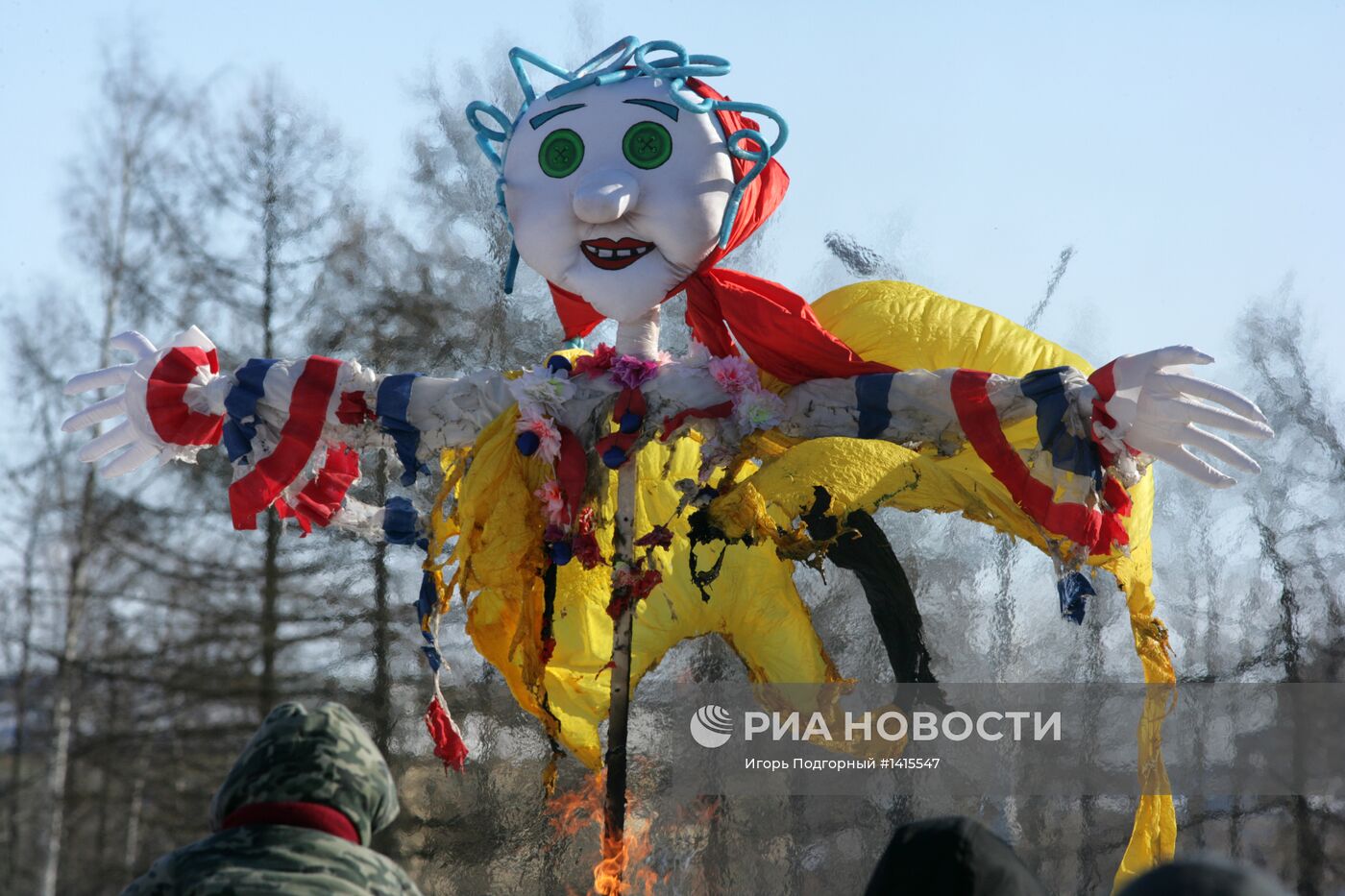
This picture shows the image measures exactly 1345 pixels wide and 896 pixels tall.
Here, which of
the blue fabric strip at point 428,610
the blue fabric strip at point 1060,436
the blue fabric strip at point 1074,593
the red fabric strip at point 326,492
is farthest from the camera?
the red fabric strip at point 326,492

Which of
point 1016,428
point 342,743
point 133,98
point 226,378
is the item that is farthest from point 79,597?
point 342,743

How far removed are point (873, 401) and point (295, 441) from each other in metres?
1.49

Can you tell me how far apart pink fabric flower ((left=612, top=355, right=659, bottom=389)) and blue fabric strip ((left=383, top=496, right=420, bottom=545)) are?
0.79m

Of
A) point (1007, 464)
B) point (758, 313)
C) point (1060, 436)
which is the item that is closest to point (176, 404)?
point (758, 313)

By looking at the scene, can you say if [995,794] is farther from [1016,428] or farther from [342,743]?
[342,743]

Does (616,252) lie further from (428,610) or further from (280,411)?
(428,610)

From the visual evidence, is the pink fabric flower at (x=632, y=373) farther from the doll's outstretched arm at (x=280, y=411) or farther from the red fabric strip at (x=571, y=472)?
the doll's outstretched arm at (x=280, y=411)

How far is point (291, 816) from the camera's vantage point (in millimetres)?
1672

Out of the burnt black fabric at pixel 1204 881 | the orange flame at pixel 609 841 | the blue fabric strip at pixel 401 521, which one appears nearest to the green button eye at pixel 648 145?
the blue fabric strip at pixel 401 521

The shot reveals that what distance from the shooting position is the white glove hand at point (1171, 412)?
11.1ft

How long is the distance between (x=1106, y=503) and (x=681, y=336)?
4.22 m

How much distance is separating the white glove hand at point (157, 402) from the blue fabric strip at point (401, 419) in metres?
0.44

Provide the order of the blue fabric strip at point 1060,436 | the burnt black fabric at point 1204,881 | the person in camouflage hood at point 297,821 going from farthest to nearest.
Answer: the blue fabric strip at point 1060,436 < the person in camouflage hood at point 297,821 < the burnt black fabric at point 1204,881
